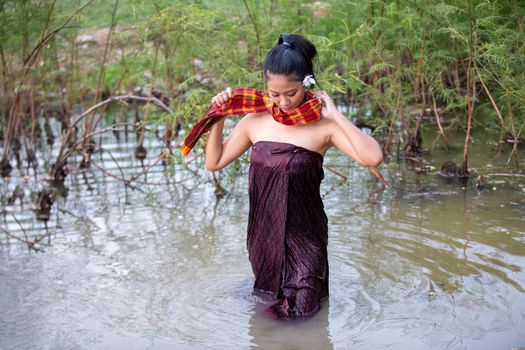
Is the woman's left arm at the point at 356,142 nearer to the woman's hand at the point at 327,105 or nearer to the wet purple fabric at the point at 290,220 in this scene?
the woman's hand at the point at 327,105

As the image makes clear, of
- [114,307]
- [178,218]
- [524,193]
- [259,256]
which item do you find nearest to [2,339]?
[114,307]

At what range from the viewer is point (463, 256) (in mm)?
5258

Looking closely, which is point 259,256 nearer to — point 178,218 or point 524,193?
point 178,218

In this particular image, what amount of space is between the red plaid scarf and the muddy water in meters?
1.02

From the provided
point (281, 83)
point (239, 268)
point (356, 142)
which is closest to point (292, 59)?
point (281, 83)

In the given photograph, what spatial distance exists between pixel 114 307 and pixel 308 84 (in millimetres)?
1770

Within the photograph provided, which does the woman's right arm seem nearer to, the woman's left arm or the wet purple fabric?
the wet purple fabric

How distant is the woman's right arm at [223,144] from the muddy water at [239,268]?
0.83 metres

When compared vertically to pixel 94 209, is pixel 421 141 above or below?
above

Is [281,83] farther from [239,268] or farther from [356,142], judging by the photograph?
[239,268]

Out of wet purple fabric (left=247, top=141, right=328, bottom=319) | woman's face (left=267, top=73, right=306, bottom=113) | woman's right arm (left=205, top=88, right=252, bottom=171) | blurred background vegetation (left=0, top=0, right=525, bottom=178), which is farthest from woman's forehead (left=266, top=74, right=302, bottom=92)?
blurred background vegetation (left=0, top=0, right=525, bottom=178)

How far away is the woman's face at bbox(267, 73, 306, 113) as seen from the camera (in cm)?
384

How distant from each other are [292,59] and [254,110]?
1.78 feet

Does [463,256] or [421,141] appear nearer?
[463,256]
